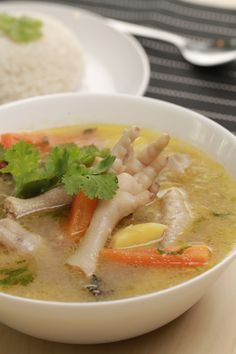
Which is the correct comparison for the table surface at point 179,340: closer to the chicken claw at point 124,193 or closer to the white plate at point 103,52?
the chicken claw at point 124,193

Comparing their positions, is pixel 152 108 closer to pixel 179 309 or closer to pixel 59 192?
pixel 59 192

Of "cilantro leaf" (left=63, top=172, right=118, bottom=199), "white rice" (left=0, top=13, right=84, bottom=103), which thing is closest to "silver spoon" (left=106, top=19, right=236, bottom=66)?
"white rice" (left=0, top=13, right=84, bottom=103)

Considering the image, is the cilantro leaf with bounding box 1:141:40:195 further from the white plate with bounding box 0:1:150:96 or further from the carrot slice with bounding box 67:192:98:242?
the white plate with bounding box 0:1:150:96

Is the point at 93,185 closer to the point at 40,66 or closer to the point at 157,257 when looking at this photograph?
the point at 157,257

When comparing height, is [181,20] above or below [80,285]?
below

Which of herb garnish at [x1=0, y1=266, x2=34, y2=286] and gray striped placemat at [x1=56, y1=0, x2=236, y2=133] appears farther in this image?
gray striped placemat at [x1=56, y1=0, x2=236, y2=133]

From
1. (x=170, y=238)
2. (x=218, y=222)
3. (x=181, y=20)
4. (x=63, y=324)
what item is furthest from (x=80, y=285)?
(x=181, y=20)

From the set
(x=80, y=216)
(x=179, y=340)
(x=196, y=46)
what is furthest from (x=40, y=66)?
(x=179, y=340)
